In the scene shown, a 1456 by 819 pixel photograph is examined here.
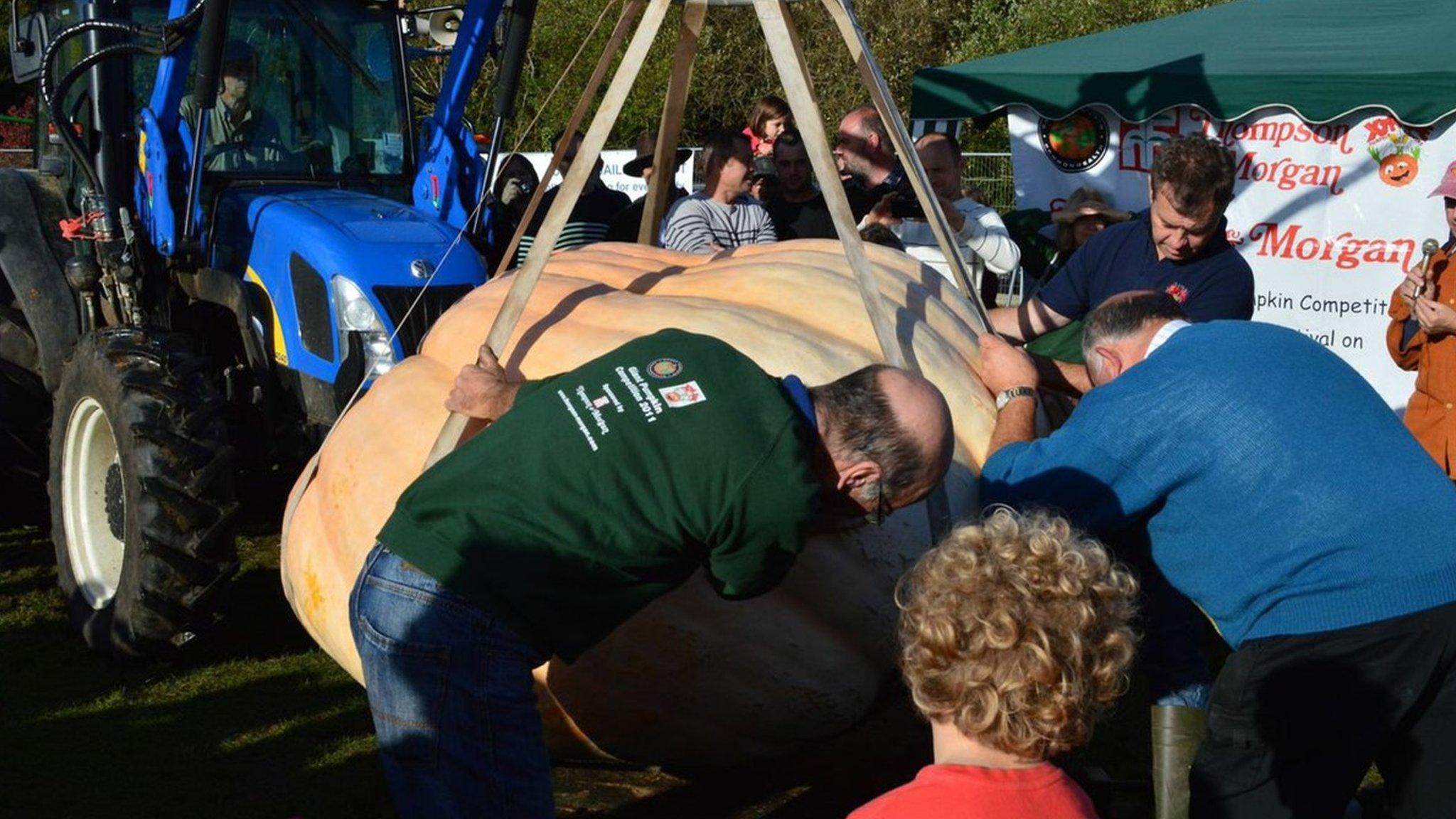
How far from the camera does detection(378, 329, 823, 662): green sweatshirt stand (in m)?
2.71

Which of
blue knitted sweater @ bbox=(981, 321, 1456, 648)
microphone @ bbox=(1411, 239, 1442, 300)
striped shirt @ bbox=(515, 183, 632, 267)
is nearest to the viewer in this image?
blue knitted sweater @ bbox=(981, 321, 1456, 648)

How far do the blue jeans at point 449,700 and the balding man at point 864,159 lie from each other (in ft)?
14.8

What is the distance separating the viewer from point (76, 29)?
546 centimetres

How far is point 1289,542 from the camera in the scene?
120 inches

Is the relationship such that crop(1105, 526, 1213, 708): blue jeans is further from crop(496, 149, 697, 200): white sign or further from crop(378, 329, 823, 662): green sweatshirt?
crop(496, 149, 697, 200): white sign

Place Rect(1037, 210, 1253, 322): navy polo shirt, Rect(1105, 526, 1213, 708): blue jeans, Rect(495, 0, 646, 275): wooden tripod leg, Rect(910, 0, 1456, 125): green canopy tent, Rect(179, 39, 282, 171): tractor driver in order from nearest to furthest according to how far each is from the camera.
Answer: Rect(1105, 526, 1213, 708): blue jeans, Rect(495, 0, 646, 275): wooden tripod leg, Rect(1037, 210, 1253, 322): navy polo shirt, Rect(179, 39, 282, 171): tractor driver, Rect(910, 0, 1456, 125): green canopy tent

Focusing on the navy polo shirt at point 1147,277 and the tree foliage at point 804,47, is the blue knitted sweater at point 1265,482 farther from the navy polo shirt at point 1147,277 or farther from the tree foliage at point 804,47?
the tree foliage at point 804,47

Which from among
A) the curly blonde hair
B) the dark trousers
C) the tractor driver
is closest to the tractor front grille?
the tractor driver

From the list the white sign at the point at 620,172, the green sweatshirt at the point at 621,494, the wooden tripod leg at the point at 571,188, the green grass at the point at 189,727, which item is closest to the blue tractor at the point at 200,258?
the green grass at the point at 189,727

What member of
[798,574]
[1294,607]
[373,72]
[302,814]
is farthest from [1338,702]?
[373,72]

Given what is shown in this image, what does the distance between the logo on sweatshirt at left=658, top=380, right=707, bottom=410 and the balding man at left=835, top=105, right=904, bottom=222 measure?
4444 millimetres

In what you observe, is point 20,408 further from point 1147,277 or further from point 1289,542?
point 1289,542

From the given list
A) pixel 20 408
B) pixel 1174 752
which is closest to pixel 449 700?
pixel 1174 752

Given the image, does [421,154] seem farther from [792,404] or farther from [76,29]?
A: [792,404]
